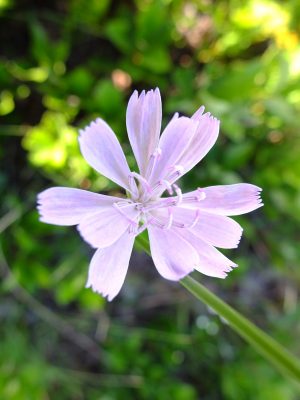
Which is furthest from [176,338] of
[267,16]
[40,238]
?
[267,16]

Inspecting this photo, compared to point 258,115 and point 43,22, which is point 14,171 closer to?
point 43,22

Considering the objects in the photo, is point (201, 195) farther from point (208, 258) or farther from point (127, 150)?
point (127, 150)

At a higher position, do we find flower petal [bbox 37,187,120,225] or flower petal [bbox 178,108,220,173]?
flower petal [bbox 178,108,220,173]

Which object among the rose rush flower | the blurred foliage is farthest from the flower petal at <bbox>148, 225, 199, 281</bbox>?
the blurred foliage

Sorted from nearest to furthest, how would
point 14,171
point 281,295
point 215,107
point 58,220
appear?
point 58,220 < point 215,107 < point 14,171 < point 281,295

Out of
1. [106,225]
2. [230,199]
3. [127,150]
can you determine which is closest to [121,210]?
[106,225]

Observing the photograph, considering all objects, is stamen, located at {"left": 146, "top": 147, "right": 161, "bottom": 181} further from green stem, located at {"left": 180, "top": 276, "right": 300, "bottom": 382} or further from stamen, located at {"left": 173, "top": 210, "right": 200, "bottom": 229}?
green stem, located at {"left": 180, "top": 276, "right": 300, "bottom": 382}

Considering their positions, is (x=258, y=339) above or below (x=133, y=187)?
below
